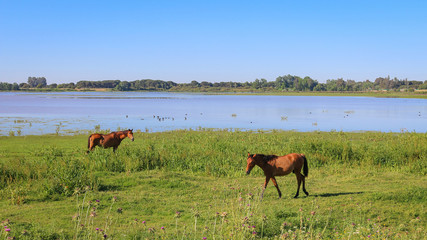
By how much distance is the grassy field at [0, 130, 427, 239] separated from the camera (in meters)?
7.84

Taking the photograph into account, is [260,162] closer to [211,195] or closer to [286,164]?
[286,164]

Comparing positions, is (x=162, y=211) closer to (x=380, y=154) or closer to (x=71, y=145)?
(x=380, y=154)

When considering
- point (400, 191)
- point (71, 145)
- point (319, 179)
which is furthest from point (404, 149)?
point (71, 145)

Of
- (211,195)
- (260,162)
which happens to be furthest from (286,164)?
(211,195)

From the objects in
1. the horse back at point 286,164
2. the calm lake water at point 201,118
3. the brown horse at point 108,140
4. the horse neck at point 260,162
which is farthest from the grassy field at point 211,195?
the calm lake water at point 201,118

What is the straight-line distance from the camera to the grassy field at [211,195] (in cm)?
784

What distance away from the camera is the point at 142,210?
1038 cm

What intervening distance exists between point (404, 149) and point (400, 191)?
774 centimetres

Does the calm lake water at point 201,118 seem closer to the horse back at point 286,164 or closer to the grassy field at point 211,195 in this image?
the grassy field at point 211,195

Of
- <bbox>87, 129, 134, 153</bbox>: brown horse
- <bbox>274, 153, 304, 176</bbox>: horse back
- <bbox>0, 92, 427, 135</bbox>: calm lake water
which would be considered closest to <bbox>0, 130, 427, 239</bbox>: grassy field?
<bbox>274, 153, 304, 176</bbox>: horse back

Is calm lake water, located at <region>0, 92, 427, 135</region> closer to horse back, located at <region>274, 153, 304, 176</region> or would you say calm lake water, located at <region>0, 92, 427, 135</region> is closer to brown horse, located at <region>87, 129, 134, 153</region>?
brown horse, located at <region>87, 129, 134, 153</region>

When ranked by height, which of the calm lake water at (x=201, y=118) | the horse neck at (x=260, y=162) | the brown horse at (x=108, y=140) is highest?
the horse neck at (x=260, y=162)

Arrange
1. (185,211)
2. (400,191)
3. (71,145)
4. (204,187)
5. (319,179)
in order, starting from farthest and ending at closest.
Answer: (71,145)
(319,179)
(204,187)
(400,191)
(185,211)

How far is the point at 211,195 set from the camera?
39.0ft
